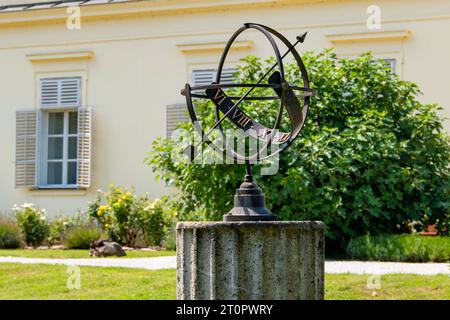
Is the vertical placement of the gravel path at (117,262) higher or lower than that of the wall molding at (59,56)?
lower

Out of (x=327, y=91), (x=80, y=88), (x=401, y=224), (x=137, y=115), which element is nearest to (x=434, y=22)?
(x=327, y=91)

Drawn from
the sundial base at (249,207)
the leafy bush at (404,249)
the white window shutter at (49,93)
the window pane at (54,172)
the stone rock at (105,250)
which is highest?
the white window shutter at (49,93)

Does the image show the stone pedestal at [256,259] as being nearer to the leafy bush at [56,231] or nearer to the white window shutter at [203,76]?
the leafy bush at [56,231]

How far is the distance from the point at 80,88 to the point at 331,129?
6.45m

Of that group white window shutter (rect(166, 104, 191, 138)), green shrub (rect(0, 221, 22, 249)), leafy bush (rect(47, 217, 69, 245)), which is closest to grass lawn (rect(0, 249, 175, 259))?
green shrub (rect(0, 221, 22, 249))

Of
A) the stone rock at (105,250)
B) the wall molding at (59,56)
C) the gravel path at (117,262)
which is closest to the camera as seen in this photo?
the gravel path at (117,262)

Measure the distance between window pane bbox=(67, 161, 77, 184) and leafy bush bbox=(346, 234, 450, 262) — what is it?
7.24 meters

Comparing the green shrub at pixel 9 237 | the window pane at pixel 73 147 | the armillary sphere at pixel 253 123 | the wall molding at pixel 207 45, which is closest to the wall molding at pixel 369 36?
the wall molding at pixel 207 45

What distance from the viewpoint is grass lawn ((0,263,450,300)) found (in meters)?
7.79

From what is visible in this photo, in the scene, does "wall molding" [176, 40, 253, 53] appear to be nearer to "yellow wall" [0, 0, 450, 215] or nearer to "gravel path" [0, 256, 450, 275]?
"yellow wall" [0, 0, 450, 215]

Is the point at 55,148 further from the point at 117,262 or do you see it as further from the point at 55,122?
the point at 117,262

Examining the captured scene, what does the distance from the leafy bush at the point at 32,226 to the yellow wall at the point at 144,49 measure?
152 centimetres

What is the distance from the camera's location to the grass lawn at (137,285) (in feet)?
25.6
